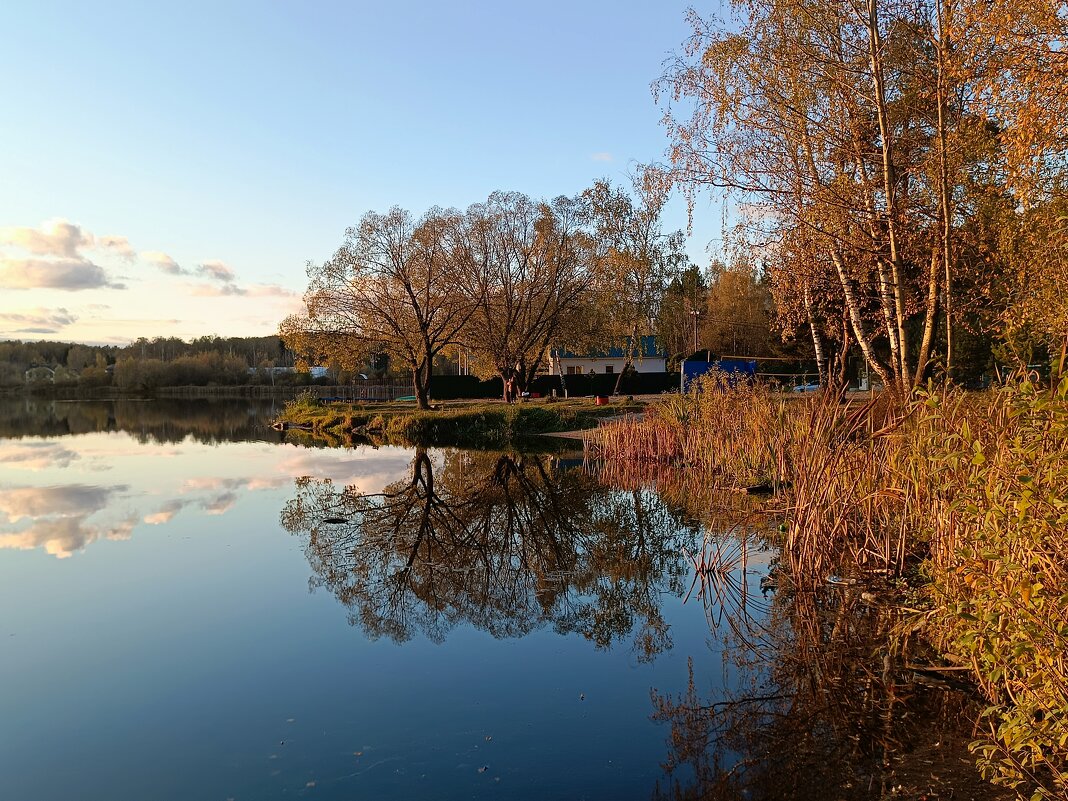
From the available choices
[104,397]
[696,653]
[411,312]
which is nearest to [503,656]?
[696,653]

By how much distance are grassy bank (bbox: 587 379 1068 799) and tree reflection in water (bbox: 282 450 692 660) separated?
1.91m

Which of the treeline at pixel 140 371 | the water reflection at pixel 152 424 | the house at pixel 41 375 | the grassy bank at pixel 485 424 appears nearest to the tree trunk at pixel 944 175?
the grassy bank at pixel 485 424

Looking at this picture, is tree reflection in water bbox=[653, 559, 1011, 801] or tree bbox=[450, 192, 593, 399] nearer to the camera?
tree reflection in water bbox=[653, 559, 1011, 801]

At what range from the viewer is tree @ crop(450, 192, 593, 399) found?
3400cm

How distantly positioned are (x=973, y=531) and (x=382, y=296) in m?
30.5

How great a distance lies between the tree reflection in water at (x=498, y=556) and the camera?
7616mm

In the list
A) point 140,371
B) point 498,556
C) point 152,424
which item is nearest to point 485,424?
point 498,556

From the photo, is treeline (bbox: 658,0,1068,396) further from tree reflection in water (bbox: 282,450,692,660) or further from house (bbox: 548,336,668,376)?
house (bbox: 548,336,668,376)

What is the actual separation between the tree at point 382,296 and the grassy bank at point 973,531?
23.2 metres

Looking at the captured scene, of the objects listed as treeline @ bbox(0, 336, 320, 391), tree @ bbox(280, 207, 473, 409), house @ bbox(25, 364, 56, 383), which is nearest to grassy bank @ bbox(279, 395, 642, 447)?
tree @ bbox(280, 207, 473, 409)

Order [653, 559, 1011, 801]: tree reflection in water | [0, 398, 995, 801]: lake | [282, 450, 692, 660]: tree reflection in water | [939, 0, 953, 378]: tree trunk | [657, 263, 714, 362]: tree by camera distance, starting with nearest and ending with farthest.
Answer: [653, 559, 1011, 801]: tree reflection in water < [0, 398, 995, 801]: lake < [282, 450, 692, 660]: tree reflection in water < [939, 0, 953, 378]: tree trunk < [657, 263, 714, 362]: tree

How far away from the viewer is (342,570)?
31.7 feet

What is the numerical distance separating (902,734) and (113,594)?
8.41m

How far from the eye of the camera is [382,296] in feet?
110
